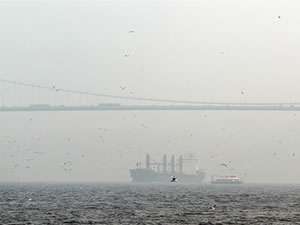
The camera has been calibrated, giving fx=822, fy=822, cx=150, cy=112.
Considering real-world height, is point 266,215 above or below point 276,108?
below

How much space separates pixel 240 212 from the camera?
79938mm

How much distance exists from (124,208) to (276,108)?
117 meters

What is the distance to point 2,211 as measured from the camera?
81312 mm

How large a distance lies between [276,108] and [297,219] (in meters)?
129

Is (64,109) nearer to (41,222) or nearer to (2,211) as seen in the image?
(2,211)

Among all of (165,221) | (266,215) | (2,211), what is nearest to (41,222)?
(165,221)

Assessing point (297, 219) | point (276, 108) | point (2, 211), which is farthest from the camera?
point (276, 108)

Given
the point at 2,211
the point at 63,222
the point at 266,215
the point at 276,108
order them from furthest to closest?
the point at 276,108
the point at 2,211
the point at 266,215
the point at 63,222

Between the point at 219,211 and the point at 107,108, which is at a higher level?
the point at 107,108

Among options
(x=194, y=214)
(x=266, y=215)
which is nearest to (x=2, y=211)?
(x=194, y=214)

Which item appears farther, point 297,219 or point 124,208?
point 124,208

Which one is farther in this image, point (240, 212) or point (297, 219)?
point (240, 212)

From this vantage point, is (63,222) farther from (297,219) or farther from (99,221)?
(297,219)

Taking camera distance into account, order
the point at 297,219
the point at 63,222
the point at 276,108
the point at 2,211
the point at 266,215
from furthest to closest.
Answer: the point at 276,108, the point at 2,211, the point at 266,215, the point at 297,219, the point at 63,222
